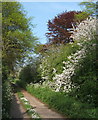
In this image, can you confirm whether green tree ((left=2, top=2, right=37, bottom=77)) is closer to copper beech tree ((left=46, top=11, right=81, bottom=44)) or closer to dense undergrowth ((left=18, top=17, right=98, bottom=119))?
copper beech tree ((left=46, top=11, right=81, bottom=44))

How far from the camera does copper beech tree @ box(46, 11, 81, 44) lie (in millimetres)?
17797

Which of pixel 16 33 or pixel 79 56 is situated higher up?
pixel 16 33

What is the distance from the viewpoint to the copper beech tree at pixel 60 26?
701 inches

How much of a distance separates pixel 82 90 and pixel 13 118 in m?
3.02

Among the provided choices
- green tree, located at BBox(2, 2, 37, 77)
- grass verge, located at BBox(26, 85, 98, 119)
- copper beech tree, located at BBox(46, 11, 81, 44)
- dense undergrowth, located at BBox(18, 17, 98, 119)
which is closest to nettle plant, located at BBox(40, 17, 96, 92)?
dense undergrowth, located at BBox(18, 17, 98, 119)

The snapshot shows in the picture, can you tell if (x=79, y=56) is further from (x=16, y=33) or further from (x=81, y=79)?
(x=16, y=33)

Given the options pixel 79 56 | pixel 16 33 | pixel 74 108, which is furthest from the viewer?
pixel 16 33

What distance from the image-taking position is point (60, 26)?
1903 cm

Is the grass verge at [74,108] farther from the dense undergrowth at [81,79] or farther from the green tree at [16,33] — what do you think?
the green tree at [16,33]

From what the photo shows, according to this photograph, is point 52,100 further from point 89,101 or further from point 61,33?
point 61,33

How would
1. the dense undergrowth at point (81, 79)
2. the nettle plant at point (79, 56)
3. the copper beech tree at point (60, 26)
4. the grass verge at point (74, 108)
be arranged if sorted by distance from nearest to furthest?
the grass verge at point (74, 108) < the dense undergrowth at point (81, 79) < the nettle plant at point (79, 56) < the copper beech tree at point (60, 26)

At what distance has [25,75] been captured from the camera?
1744 centimetres

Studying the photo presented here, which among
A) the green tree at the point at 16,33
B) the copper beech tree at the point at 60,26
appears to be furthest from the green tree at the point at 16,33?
the copper beech tree at the point at 60,26

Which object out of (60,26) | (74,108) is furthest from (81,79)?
(60,26)
